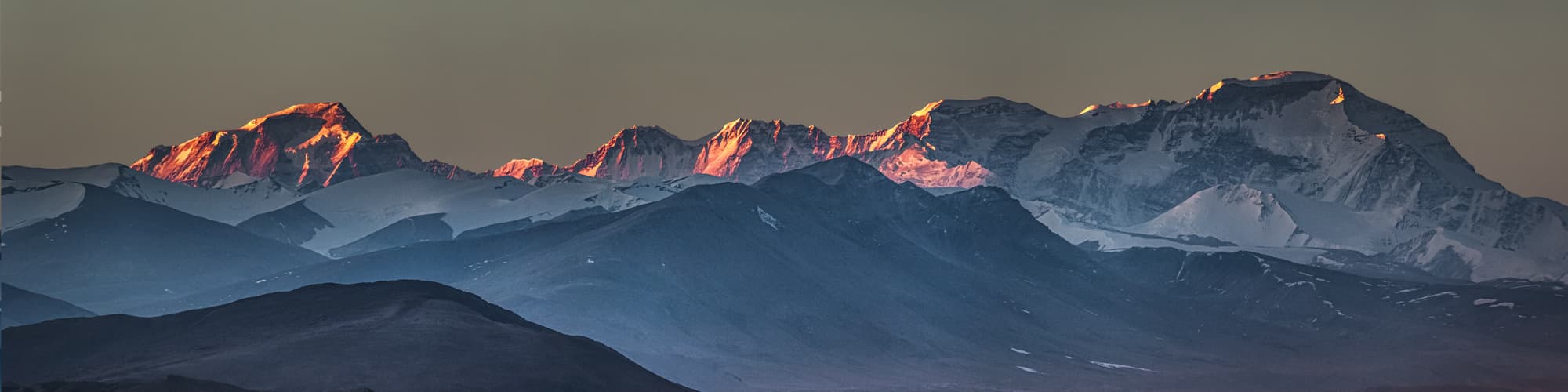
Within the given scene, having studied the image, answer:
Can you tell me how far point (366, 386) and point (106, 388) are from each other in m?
25.9

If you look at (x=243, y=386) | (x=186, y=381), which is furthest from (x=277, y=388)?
(x=186, y=381)

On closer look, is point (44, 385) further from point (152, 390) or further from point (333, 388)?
point (333, 388)

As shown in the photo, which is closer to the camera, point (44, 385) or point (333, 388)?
point (44, 385)

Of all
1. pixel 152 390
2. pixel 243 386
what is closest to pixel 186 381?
pixel 152 390

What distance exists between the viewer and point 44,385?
179 metres

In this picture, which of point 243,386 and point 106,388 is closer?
point 106,388

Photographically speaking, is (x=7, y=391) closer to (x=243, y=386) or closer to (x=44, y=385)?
(x=44, y=385)

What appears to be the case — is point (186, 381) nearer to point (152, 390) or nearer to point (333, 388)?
point (152, 390)

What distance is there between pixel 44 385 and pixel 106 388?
15.5ft

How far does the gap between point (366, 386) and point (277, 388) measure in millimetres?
7957

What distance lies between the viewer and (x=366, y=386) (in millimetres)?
199500

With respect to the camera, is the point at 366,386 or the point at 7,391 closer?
the point at 7,391

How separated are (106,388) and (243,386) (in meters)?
19.9

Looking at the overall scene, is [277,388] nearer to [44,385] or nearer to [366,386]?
[366,386]
